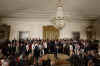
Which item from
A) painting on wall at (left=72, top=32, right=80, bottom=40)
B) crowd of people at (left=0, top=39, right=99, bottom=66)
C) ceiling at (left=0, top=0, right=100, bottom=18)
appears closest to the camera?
ceiling at (left=0, top=0, right=100, bottom=18)

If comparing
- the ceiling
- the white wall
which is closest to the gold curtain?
the white wall

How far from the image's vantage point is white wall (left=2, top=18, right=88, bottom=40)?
134 inches

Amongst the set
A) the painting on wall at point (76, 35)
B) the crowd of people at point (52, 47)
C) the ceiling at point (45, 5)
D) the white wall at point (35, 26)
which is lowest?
the crowd of people at point (52, 47)

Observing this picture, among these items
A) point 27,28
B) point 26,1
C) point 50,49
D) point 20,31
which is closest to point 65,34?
point 50,49

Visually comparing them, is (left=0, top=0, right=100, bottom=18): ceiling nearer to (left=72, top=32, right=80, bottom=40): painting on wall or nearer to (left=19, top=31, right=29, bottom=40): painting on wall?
(left=19, top=31, right=29, bottom=40): painting on wall

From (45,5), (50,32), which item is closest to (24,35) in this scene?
(50,32)

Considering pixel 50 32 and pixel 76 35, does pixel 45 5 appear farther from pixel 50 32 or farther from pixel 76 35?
pixel 76 35

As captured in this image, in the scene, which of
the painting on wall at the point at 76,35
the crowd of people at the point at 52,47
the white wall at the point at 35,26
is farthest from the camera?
the painting on wall at the point at 76,35

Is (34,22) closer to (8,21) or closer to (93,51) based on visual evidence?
(8,21)

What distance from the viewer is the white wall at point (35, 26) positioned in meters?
3.41

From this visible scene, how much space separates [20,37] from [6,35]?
482 millimetres

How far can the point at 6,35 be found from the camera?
3.35 m

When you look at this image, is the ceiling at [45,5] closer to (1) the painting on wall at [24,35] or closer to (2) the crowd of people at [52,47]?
(1) the painting on wall at [24,35]

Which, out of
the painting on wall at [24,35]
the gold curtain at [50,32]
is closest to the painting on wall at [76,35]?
the gold curtain at [50,32]
